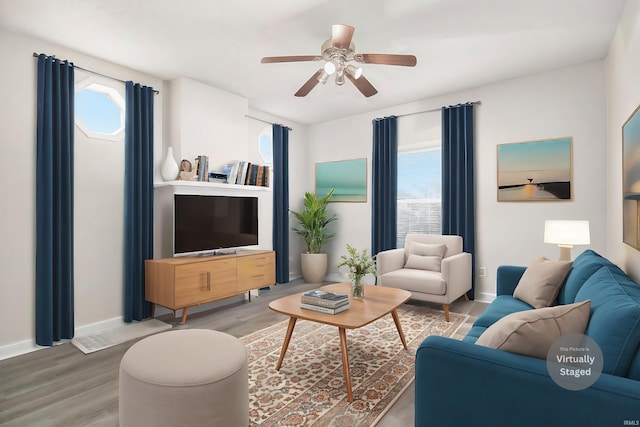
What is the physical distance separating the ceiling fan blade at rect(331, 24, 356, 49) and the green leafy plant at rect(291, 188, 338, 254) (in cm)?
313

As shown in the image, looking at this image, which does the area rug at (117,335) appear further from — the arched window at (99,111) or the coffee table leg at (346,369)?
the coffee table leg at (346,369)

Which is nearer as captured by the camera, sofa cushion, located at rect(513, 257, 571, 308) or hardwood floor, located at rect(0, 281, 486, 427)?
hardwood floor, located at rect(0, 281, 486, 427)

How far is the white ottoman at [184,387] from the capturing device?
4.68 ft

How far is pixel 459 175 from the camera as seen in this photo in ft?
14.3

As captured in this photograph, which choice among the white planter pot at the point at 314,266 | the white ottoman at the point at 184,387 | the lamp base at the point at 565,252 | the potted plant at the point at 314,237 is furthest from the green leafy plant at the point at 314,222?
the white ottoman at the point at 184,387

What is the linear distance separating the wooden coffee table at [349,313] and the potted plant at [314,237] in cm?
246

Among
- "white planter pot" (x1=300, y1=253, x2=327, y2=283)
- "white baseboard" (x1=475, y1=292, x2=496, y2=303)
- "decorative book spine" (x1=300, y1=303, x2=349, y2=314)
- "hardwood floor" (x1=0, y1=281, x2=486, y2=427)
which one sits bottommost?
"hardwood floor" (x1=0, y1=281, x2=486, y2=427)

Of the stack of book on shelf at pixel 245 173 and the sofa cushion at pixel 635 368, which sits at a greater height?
the stack of book on shelf at pixel 245 173

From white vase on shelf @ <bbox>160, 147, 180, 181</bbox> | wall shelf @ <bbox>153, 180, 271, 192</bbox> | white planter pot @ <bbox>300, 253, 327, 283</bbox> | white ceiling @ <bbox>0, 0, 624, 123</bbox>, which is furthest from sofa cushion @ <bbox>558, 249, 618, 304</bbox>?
white vase on shelf @ <bbox>160, 147, 180, 181</bbox>

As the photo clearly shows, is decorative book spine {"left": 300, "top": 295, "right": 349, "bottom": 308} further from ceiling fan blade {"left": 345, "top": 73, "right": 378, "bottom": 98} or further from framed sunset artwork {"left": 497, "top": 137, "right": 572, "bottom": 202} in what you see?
framed sunset artwork {"left": 497, "top": 137, "right": 572, "bottom": 202}

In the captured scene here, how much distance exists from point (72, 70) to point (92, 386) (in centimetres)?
270

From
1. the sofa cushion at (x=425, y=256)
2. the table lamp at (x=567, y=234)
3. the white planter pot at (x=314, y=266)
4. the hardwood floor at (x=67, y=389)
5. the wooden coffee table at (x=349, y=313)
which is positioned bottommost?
the hardwood floor at (x=67, y=389)

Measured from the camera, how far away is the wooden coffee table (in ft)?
7.05

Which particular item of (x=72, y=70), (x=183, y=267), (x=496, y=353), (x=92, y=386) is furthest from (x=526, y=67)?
(x=92, y=386)
